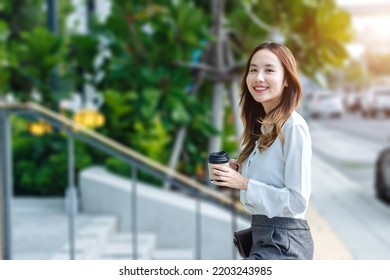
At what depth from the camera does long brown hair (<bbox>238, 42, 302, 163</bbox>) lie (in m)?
1.32

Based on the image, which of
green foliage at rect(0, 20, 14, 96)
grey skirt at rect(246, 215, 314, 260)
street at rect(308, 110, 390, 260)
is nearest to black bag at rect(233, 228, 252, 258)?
grey skirt at rect(246, 215, 314, 260)

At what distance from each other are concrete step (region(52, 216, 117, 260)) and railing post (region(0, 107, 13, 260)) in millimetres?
435

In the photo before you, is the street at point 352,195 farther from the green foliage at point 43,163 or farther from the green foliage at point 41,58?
the green foliage at point 41,58

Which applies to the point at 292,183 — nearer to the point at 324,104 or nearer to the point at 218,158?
the point at 218,158

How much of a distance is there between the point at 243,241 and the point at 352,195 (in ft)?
26.2

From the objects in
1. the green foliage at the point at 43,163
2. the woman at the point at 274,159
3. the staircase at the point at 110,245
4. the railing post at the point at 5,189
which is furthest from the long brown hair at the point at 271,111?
the green foliage at the point at 43,163

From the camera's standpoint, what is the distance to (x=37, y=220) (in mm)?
5766

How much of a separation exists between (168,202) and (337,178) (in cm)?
554

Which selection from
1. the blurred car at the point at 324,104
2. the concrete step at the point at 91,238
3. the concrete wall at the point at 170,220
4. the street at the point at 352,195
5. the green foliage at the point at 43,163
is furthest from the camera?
the blurred car at the point at 324,104

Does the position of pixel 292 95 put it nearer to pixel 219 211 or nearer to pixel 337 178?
pixel 219 211

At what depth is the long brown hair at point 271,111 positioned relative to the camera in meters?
1.32

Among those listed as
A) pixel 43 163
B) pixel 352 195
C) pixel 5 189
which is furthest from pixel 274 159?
pixel 352 195
